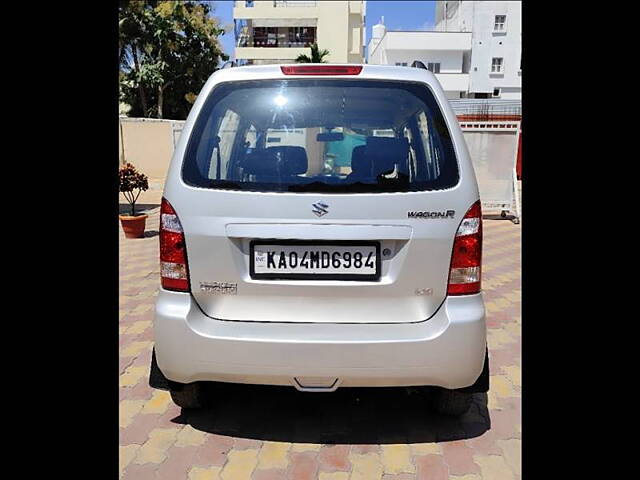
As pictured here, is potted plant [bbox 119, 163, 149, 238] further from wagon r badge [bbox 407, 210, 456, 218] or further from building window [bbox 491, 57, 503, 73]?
building window [bbox 491, 57, 503, 73]

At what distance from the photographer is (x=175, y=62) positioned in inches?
1163

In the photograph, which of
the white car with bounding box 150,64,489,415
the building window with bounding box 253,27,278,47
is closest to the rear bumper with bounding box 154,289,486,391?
the white car with bounding box 150,64,489,415

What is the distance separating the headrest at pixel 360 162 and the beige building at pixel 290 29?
136 feet

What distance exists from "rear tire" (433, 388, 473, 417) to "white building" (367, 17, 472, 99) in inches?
1776

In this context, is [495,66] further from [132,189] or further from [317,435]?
[317,435]

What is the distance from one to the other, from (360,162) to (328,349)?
0.90 meters

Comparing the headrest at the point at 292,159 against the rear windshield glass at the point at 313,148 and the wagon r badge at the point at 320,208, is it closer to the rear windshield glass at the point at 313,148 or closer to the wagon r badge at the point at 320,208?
the rear windshield glass at the point at 313,148

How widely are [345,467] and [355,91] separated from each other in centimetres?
180

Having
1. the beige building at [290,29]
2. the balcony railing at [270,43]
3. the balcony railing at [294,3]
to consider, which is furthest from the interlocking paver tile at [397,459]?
the balcony railing at [294,3]

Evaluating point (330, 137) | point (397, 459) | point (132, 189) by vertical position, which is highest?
point (330, 137)

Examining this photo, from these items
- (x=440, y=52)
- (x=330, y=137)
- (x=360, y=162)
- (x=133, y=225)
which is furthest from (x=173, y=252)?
(x=440, y=52)

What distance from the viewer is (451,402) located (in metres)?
2.96

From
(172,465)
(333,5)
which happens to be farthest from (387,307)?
(333,5)

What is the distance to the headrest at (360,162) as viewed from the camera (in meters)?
2.58
